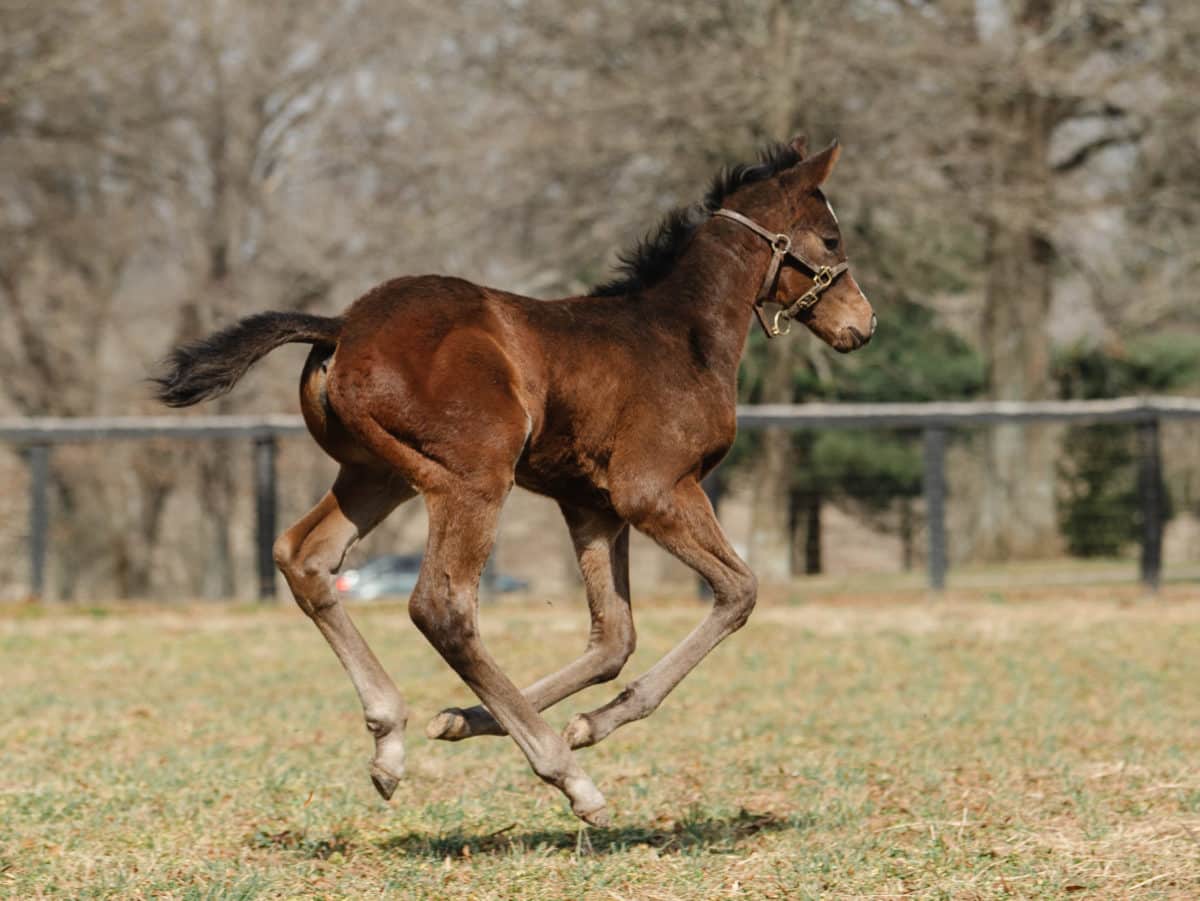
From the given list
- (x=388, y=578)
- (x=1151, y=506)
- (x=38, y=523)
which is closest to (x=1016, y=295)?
(x=1151, y=506)

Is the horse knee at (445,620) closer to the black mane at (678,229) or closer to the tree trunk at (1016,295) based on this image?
the black mane at (678,229)

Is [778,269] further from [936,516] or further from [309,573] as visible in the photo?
[936,516]

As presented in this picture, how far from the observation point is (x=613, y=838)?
6133mm

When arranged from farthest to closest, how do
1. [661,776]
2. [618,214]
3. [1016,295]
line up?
[1016,295], [618,214], [661,776]

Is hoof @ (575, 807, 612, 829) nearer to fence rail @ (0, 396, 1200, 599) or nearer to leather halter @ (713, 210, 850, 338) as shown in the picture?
leather halter @ (713, 210, 850, 338)

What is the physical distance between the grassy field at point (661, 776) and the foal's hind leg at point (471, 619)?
365 mm

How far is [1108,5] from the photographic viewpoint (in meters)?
23.3

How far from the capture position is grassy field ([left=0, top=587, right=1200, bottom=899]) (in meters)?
5.50

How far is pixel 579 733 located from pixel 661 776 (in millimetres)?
2302

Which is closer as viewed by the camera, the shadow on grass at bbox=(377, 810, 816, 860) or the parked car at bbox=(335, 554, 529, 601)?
the shadow on grass at bbox=(377, 810, 816, 860)

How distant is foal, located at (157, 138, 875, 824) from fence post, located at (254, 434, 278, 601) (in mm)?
11461

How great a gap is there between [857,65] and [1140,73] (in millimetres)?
5329

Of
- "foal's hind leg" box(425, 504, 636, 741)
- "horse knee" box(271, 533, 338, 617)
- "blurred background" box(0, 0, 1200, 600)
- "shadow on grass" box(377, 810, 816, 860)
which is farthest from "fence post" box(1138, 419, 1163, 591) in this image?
"horse knee" box(271, 533, 338, 617)

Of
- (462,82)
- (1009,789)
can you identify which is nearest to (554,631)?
(1009,789)
